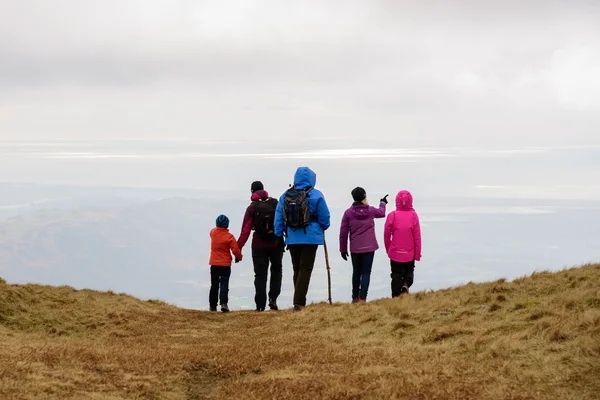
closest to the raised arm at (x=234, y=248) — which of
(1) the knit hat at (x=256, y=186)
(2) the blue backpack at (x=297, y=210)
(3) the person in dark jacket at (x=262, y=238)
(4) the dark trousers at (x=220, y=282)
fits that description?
(3) the person in dark jacket at (x=262, y=238)

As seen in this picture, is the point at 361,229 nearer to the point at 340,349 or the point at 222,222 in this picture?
the point at 222,222

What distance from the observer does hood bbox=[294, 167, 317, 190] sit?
18.9 m

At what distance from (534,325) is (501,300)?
11.5 feet

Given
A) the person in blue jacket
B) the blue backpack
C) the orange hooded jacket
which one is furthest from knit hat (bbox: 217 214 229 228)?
the blue backpack

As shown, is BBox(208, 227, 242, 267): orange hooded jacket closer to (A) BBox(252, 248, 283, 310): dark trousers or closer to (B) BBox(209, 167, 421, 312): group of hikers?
(B) BBox(209, 167, 421, 312): group of hikers

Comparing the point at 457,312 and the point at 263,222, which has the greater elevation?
the point at 263,222

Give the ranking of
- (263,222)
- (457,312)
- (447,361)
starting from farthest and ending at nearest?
(263,222) → (457,312) → (447,361)

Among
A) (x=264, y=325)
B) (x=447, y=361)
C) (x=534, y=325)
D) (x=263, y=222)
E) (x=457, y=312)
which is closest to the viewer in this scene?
(x=447, y=361)

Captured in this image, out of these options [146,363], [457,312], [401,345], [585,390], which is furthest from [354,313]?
[585,390]

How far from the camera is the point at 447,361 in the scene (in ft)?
34.2

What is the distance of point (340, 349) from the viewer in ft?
41.2

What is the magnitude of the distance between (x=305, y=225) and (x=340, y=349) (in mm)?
6568

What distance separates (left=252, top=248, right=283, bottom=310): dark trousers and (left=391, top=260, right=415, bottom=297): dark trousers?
3.82 m

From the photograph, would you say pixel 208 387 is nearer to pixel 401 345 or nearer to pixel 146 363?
pixel 146 363
